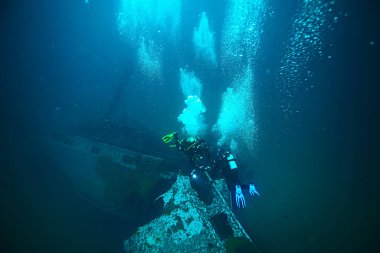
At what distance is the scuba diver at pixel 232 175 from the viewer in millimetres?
4621

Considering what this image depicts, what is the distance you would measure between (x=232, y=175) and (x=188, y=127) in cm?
634

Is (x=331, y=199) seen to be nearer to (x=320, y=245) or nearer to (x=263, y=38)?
(x=320, y=245)

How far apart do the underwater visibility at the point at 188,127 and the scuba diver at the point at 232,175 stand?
0.03 metres

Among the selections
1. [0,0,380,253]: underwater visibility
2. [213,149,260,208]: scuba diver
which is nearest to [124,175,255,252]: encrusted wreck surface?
[0,0,380,253]: underwater visibility

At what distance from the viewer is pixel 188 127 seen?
10984 mm

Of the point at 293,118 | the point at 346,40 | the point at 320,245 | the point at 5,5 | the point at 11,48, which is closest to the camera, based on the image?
the point at 320,245

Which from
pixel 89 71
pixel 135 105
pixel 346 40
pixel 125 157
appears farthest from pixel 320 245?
pixel 346 40

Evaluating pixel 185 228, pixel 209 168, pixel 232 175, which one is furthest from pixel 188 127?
pixel 185 228

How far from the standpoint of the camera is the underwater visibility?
4.87 metres

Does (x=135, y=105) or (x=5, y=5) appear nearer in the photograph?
(x=5, y=5)

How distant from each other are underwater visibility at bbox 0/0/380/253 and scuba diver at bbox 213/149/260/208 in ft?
0.09

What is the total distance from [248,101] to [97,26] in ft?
34.4

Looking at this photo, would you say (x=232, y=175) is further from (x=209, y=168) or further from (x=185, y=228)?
(x=185, y=228)

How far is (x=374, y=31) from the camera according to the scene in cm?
1872
